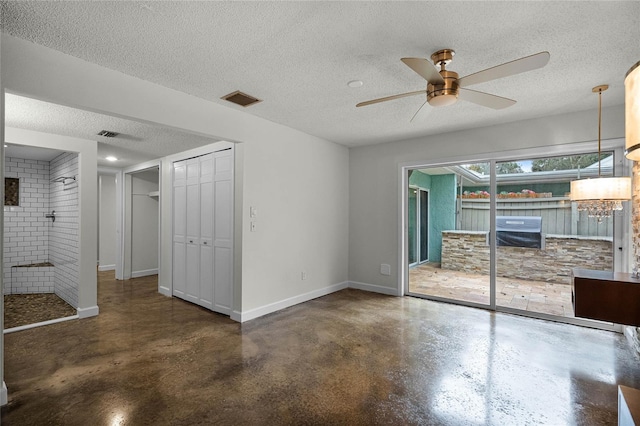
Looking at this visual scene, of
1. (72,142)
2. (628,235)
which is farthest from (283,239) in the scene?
(628,235)

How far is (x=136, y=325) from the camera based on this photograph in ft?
12.2

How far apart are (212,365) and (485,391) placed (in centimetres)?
221

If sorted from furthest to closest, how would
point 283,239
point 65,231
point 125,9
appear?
point 65,231 < point 283,239 < point 125,9

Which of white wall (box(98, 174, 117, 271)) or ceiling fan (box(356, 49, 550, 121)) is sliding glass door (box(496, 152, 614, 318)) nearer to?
ceiling fan (box(356, 49, 550, 121))

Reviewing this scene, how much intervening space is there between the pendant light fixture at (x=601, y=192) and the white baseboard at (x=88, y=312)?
572 cm

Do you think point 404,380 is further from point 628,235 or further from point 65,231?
point 65,231

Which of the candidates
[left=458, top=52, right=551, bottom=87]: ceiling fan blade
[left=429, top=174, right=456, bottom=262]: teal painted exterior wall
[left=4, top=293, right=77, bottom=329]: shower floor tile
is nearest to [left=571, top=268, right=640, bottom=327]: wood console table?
[left=458, top=52, right=551, bottom=87]: ceiling fan blade

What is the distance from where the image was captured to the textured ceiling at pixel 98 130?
10.2 ft

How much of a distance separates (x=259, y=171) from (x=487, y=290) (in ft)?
11.9

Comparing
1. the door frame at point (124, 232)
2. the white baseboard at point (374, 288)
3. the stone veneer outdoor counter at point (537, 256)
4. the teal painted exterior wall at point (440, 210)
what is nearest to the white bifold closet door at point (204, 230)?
the door frame at point (124, 232)

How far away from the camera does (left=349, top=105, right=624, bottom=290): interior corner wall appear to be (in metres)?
3.73

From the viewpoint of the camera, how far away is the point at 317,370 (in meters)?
2.64

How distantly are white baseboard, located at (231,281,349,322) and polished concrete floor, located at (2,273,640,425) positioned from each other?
12 centimetres

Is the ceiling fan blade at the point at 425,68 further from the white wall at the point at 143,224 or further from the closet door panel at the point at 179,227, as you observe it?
the white wall at the point at 143,224
